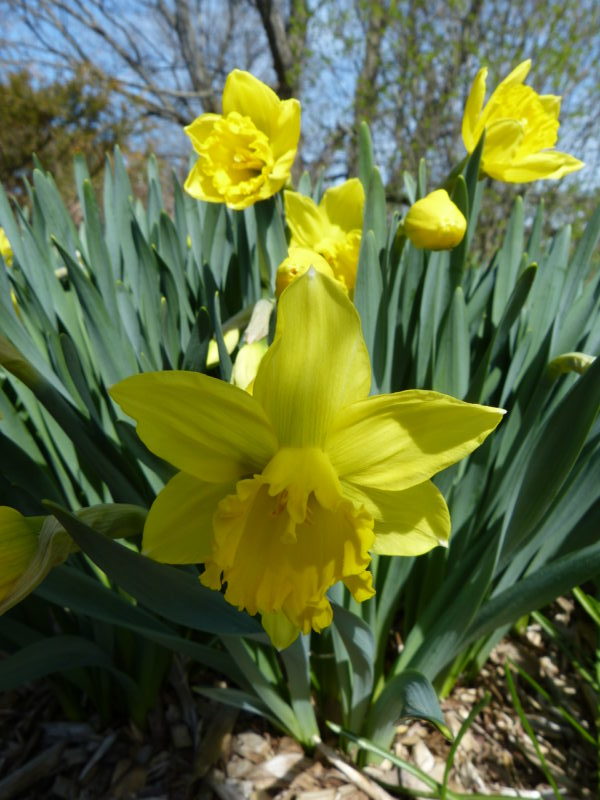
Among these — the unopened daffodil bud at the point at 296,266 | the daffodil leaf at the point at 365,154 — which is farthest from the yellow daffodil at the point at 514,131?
the unopened daffodil bud at the point at 296,266

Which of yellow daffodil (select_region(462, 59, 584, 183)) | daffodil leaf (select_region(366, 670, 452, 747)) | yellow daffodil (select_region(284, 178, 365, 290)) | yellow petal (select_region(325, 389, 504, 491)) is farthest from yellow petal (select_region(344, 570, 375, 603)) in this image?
yellow daffodil (select_region(462, 59, 584, 183))

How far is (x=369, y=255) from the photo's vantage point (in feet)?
2.79

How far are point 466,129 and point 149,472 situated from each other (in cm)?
83

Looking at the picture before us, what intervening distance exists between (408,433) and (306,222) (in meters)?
0.67

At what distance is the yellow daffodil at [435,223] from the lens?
81cm

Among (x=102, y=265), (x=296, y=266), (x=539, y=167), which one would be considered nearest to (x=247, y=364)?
(x=296, y=266)

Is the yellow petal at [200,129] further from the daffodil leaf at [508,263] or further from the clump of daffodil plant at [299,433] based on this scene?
the daffodil leaf at [508,263]

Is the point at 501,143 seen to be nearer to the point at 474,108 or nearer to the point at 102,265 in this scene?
the point at 474,108

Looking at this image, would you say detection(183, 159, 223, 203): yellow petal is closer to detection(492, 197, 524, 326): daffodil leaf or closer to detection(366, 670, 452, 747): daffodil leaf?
detection(492, 197, 524, 326): daffodil leaf

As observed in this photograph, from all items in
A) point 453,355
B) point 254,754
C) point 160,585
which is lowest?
point 254,754

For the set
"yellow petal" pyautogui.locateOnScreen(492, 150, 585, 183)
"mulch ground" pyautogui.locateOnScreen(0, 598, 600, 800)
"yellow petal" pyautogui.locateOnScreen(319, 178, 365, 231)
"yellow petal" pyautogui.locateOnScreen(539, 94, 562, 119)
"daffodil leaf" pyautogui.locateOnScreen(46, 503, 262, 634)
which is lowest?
"mulch ground" pyautogui.locateOnScreen(0, 598, 600, 800)

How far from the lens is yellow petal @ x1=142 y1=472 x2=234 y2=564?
592 millimetres

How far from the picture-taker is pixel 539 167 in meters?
1.03

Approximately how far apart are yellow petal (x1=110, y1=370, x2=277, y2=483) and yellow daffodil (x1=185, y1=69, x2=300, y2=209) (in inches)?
23.7
